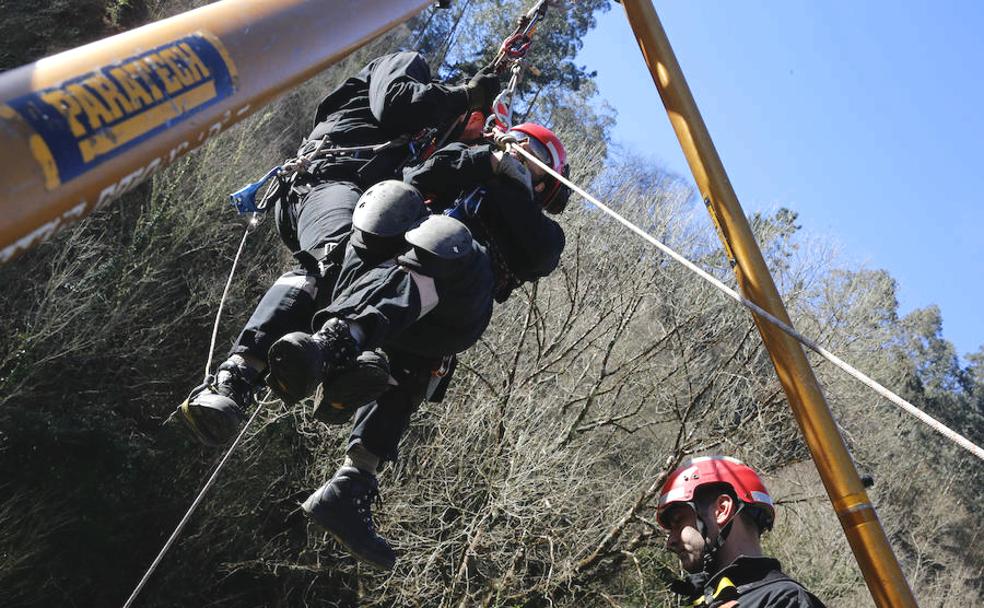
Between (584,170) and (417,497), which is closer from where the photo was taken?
(417,497)

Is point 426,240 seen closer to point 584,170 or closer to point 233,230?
point 233,230

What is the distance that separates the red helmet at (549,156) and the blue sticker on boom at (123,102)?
10.7 ft

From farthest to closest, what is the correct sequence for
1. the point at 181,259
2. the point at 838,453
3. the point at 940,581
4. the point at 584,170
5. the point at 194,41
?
the point at 940,581 → the point at 584,170 → the point at 181,259 → the point at 838,453 → the point at 194,41

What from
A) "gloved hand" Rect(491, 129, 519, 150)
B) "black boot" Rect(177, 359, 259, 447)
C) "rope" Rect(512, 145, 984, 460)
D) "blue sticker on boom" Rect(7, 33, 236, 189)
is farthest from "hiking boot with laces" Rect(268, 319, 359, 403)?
"blue sticker on boom" Rect(7, 33, 236, 189)

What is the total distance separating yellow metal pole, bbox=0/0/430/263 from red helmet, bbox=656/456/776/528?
8.67 ft

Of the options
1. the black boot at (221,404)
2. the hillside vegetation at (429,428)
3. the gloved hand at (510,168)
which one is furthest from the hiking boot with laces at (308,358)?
the hillside vegetation at (429,428)

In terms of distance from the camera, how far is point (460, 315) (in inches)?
147

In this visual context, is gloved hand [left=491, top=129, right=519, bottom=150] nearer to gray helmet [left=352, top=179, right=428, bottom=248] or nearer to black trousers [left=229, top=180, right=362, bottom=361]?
black trousers [left=229, top=180, right=362, bottom=361]

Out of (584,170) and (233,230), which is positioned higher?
(584,170)

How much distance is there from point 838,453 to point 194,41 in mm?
2639

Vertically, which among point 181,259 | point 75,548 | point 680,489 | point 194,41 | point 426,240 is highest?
point 194,41

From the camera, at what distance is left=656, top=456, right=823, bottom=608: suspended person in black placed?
3.29 metres

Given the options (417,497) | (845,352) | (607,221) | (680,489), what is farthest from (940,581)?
(680,489)

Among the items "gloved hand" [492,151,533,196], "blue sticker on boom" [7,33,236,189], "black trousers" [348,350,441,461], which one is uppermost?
"gloved hand" [492,151,533,196]
